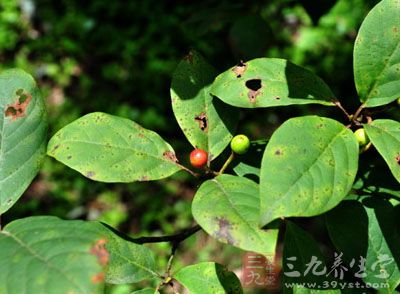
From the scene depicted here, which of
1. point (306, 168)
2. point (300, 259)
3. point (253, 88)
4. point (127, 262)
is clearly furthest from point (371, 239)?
point (127, 262)

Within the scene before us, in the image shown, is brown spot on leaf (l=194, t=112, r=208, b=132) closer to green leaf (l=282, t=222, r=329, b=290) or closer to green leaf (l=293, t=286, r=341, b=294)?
green leaf (l=282, t=222, r=329, b=290)

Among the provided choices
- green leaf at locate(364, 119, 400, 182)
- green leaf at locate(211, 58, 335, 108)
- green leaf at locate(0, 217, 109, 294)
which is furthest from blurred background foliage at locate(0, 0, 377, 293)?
green leaf at locate(0, 217, 109, 294)

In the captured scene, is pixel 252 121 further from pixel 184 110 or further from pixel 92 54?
pixel 184 110

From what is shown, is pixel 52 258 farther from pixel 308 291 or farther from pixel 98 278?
pixel 308 291

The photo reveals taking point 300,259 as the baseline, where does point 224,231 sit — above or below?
above

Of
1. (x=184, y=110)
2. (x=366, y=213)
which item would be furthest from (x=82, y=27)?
(x=366, y=213)

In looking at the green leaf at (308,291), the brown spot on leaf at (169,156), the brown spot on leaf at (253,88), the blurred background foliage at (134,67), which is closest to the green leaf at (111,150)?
the brown spot on leaf at (169,156)
